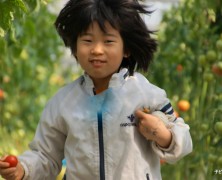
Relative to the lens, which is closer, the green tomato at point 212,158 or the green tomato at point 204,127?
the green tomato at point 212,158

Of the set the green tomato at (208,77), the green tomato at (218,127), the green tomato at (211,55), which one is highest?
the green tomato at (211,55)

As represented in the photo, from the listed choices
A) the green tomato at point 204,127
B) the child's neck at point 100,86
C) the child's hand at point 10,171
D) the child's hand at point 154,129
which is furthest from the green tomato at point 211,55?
the child's hand at point 10,171

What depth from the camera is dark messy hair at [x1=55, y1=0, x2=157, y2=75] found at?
85.1 inches

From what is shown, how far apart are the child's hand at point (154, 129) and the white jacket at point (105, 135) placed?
25mm

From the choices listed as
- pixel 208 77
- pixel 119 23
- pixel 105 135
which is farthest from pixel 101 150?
pixel 208 77

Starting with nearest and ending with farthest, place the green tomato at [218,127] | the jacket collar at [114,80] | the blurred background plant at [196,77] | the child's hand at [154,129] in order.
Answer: the child's hand at [154,129] < the jacket collar at [114,80] < the green tomato at [218,127] < the blurred background plant at [196,77]

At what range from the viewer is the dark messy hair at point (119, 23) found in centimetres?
216

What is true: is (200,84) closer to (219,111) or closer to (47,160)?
(219,111)

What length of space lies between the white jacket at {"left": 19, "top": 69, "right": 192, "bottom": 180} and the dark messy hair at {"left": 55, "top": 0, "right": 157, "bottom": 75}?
0.07m

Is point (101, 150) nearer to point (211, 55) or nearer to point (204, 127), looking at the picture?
point (204, 127)

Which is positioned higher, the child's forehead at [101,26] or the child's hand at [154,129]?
the child's forehead at [101,26]

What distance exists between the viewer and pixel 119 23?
2176 millimetres

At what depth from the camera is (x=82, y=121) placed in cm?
217

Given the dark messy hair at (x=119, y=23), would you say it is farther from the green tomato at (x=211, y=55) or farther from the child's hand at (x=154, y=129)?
the green tomato at (x=211, y=55)
